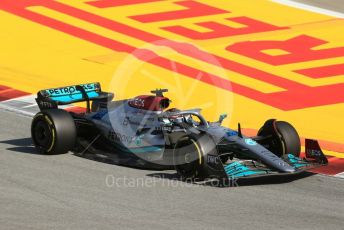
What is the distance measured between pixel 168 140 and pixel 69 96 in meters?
2.81

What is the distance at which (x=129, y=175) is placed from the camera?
588 inches

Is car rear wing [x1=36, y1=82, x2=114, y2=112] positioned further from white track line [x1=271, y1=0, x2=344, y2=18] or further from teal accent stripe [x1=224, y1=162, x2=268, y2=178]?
white track line [x1=271, y1=0, x2=344, y2=18]

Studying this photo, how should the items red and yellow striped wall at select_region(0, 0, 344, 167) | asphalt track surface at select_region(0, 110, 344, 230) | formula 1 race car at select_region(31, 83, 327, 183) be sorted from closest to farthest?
1. asphalt track surface at select_region(0, 110, 344, 230)
2. formula 1 race car at select_region(31, 83, 327, 183)
3. red and yellow striped wall at select_region(0, 0, 344, 167)

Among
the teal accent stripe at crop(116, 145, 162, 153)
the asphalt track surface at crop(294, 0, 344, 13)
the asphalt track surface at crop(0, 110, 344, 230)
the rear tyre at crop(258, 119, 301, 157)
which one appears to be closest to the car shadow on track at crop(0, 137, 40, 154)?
the asphalt track surface at crop(0, 110, 344, 230)

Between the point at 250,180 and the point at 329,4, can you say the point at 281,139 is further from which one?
the point at 329,4

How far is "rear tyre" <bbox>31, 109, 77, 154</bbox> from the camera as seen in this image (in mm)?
15617

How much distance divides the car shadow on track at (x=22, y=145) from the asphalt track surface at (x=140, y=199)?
254 millimetres

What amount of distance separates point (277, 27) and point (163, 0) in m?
4.05

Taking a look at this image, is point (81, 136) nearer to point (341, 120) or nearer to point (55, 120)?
point (55, 120)

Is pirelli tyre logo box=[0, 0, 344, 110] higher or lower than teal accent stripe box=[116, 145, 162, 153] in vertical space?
higher

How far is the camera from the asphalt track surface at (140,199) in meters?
12.4

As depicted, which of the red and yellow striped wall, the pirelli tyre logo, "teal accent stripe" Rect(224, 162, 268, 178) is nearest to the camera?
"teal accent stripe" Rect(224, 162, 268, 178)

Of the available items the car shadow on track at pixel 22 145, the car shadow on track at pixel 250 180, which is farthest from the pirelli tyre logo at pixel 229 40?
the car shadow on track at pixel 22 145

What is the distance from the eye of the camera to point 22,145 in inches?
664
